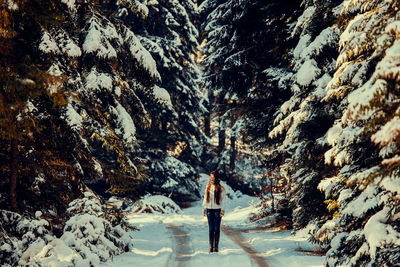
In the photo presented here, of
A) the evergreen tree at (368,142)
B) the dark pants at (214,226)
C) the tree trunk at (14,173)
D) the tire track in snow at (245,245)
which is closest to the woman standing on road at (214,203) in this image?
the dark pants at (214,226)

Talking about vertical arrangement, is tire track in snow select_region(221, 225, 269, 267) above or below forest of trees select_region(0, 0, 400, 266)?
below

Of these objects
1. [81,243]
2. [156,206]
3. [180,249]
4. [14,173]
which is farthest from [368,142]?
[156,206]

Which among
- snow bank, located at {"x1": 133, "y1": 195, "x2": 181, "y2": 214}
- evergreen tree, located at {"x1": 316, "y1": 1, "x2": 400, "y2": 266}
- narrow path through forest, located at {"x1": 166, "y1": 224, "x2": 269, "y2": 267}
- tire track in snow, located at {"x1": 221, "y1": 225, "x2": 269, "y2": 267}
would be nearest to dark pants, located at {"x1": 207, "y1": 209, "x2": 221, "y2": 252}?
narrow path through forest, located at {"x1": 166, "y1": 224, "x2": 269, "y2": 267}

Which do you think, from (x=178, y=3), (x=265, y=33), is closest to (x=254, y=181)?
(x=178, y=3)

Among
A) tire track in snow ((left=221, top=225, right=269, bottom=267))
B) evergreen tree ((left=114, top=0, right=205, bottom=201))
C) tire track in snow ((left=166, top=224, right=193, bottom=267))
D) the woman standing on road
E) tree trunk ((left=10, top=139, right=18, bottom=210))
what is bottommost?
tire track in snow ((left=221, top=225, right=269, bottom=267))

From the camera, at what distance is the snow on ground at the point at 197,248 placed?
22.0ft

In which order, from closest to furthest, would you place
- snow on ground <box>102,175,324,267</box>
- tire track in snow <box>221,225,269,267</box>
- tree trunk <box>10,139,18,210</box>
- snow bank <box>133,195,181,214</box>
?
tree trunk <box>10,139,18,210</box>
snow on ground <box>102,175,324,267</box>
tire track in snow <box>221,225,269,267</box>
snow bank <box>133,195,181,214</box>

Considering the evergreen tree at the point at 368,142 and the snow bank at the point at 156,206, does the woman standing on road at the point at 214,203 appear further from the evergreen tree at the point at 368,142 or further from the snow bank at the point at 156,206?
the snow bank at the point at 156,206

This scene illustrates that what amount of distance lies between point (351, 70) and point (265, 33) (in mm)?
6916

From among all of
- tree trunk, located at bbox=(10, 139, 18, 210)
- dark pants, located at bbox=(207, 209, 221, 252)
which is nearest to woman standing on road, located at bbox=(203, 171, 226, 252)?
dark pants, located at bbox=(207, 209, 221, 252)

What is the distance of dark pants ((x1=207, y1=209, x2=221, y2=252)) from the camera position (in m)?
7.70

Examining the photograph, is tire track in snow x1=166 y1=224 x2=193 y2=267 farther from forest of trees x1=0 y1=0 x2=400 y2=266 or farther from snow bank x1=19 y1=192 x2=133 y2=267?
forest of trees x1=0 y1=0 x2=400 y2=266

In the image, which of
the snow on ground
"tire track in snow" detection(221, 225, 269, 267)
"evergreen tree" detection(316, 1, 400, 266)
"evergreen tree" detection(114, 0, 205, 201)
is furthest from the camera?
"evergreen tree" detection(114, 0, 205, 201)

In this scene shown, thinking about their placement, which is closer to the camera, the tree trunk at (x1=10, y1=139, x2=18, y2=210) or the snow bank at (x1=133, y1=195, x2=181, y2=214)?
the tree trunk at (x1=10, y1=139, x2=18, y2=210)
